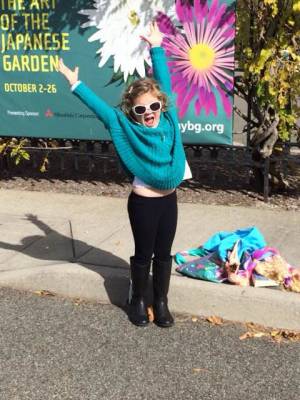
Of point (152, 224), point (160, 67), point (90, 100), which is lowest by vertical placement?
point (152, 224)

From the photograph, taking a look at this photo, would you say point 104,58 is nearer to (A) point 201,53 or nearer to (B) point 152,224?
(A) point 201,53

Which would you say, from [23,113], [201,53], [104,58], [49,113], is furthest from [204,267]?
[23,113]

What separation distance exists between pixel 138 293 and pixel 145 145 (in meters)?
0.97

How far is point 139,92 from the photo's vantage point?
3.28 metres

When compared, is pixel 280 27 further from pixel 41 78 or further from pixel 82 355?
pixel 82 355

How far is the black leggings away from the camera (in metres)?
3.48

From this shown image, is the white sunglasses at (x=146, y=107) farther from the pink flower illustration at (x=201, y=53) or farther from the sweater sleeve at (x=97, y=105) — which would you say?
the pink flower illustration at (x=201, y=53)

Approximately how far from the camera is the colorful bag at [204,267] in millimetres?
3883

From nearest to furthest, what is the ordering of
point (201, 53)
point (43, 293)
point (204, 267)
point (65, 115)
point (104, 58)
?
1. point (204, 267)
2. point (43, 293)
3. point (201, 53)
4. point (104, 58)
5. point (65, 115)

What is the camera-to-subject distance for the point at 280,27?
17.3ft

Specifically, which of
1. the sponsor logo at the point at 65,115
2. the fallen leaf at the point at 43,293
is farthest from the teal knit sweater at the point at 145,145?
the sponsor logo at the point at 65,115

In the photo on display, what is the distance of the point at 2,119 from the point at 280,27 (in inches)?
127

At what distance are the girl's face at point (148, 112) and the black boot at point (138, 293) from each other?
0.89 meters

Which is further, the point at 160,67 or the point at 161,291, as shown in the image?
the point at 161,291
